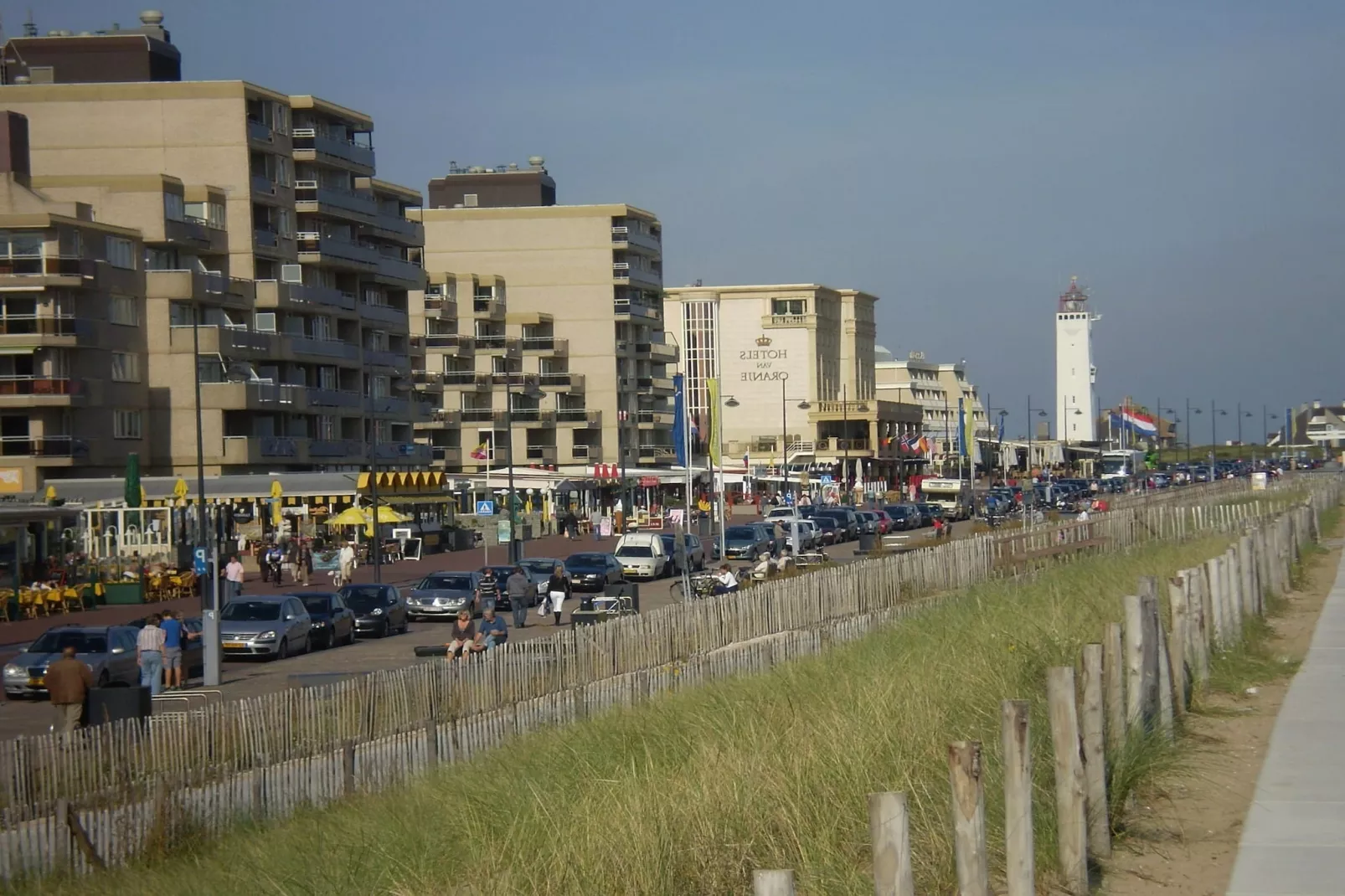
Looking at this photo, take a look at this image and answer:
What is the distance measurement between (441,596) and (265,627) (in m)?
9.07

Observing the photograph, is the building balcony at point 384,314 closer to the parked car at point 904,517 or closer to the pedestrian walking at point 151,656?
the parked car at point 904,517

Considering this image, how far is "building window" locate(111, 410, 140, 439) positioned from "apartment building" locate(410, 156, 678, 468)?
40.6 meters

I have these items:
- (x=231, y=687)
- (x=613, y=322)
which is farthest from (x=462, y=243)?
(x=231, y=687)

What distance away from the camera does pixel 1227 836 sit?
36.5ft

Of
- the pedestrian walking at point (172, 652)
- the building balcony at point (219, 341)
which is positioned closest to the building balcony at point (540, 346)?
the building balcony at point (219, 341)

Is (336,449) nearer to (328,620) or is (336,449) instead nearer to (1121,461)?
(328,620)

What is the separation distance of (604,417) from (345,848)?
10420 centimetres

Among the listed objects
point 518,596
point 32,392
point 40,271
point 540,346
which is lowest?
point 518,596

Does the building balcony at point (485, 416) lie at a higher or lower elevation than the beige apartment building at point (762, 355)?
lower

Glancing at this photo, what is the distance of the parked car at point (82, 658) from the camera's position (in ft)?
90.3

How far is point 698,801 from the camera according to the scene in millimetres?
10047

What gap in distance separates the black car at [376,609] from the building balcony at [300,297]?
37.6 meters

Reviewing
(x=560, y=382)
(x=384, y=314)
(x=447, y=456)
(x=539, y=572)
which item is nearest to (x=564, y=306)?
(x=560, y=382)

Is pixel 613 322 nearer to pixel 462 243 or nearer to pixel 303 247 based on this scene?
pixel 462 243
